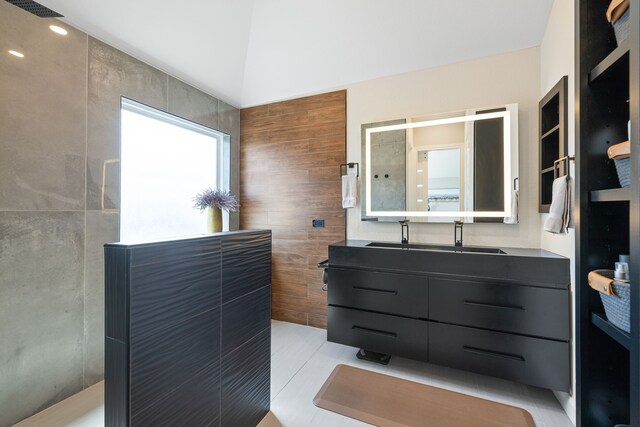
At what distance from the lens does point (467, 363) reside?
6.46 ft

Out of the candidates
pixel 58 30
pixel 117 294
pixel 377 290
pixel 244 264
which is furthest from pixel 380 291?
pixel 58 30

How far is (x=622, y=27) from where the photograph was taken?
808mm

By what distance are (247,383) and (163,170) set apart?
214cm

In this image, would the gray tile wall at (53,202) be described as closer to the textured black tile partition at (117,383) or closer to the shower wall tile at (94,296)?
the shower wall tile at (94,296)

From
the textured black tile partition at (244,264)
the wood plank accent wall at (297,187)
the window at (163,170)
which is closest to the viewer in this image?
the textured black tile partition at (244,264)

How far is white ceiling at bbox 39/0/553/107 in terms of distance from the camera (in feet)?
6.65

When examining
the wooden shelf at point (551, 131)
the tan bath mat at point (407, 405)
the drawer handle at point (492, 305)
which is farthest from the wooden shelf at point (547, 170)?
the tan bath mat at point (407, 405)

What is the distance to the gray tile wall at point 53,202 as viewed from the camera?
5.35 feet

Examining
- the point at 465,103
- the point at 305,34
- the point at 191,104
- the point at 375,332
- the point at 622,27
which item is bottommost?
the point at 375,332

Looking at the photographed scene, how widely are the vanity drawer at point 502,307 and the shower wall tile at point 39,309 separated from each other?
2618 mm

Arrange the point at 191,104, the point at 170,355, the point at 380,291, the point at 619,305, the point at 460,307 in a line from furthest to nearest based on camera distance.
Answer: the point at 191,104 → the point at 380,291 → the point at 460,307 → the point at 170,355 → the point at 619,305

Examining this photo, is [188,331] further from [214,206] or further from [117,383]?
[214,206]

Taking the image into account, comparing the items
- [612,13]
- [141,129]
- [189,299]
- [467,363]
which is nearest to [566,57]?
[612,13]

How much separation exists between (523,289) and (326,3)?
8.67ft
